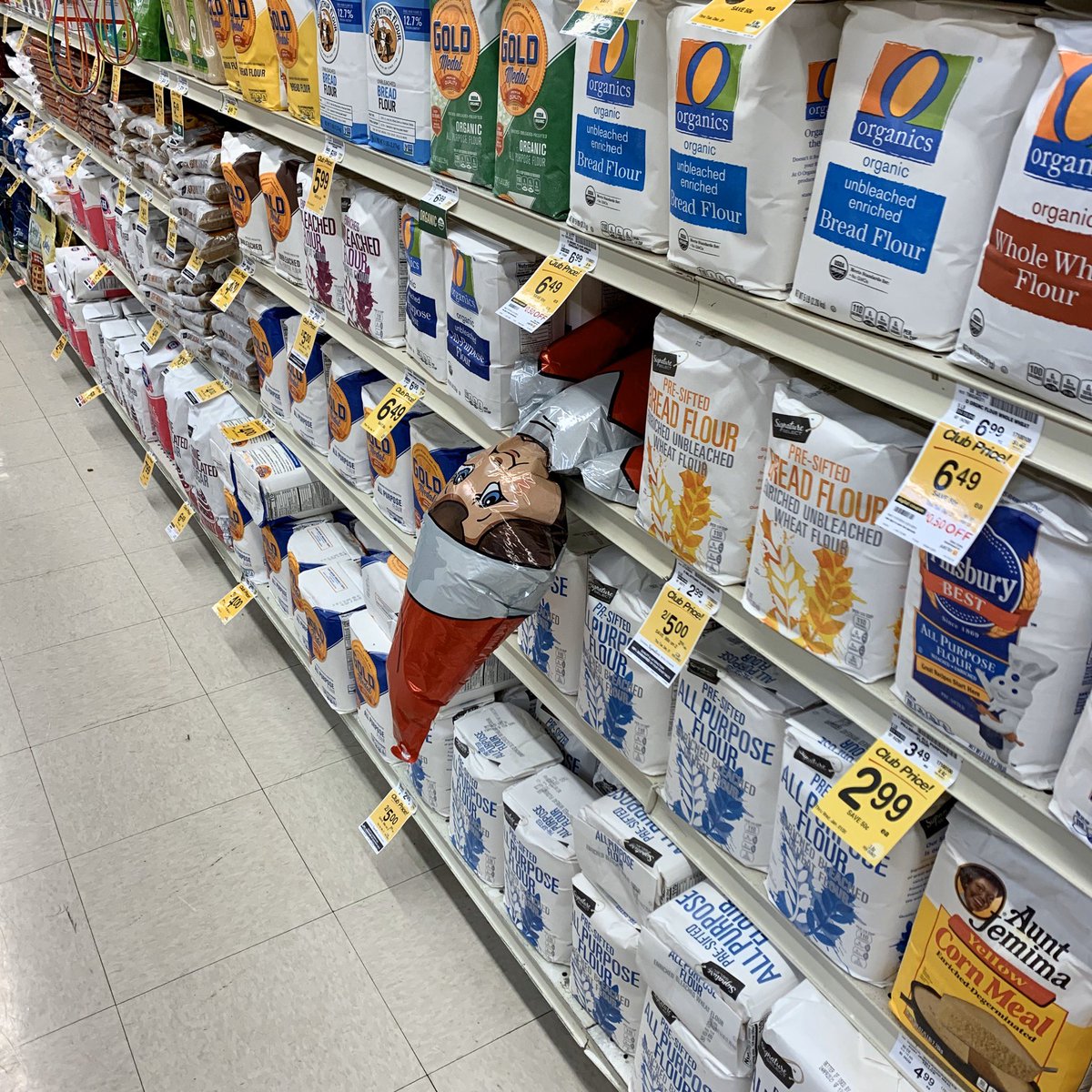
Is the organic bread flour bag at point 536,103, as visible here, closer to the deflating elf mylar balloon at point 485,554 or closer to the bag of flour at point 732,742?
the deflating elf mylar balloon at point 485,554

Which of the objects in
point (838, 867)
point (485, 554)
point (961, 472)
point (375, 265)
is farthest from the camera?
point (375, 265)

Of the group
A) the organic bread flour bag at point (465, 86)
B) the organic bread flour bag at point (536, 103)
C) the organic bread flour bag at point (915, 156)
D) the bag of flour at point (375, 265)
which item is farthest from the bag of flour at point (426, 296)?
the organic bread flour bag at point (915, 156)

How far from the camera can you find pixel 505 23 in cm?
131

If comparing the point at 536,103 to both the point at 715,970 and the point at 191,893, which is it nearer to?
the point at 715,970

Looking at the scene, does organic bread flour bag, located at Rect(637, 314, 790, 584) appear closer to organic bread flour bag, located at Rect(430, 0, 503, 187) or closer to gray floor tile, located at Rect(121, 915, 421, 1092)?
organic bread flour bag, located at Rect(430, 0, 503, 187)

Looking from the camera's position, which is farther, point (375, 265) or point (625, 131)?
point (375, 265)

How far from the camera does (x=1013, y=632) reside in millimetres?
852

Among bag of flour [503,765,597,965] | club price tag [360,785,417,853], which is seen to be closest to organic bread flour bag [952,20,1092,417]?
bag of flour [503,765,597,965]

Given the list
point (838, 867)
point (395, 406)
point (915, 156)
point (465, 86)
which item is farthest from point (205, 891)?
point (915, 156)

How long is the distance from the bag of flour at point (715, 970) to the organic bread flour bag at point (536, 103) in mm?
978

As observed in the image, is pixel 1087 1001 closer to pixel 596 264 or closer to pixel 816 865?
pixel 816 865

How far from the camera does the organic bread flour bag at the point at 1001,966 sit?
90cm

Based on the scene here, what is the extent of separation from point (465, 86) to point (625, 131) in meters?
0.41

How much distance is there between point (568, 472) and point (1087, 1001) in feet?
2.85
